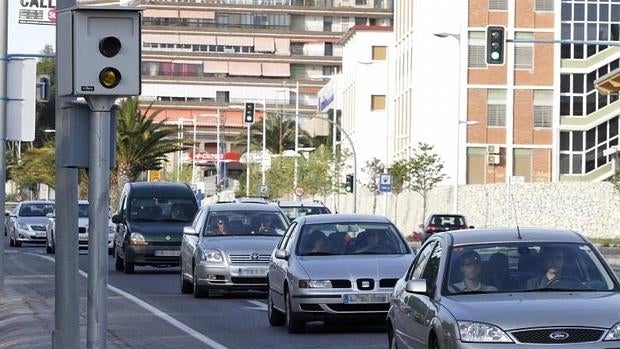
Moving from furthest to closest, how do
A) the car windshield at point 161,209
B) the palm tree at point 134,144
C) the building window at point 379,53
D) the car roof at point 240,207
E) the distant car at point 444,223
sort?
1. the building window at point 379,53
2. the palm tree at point 134,144
3. the distant car at point 444,223
4. the car windshield at point 161,209
5. the car roof at point 240,207

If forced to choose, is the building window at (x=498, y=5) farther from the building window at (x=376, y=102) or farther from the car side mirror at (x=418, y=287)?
the car side mirror at (x=418, y=287)

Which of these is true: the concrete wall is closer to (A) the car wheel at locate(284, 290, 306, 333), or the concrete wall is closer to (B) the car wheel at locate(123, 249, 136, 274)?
(B) the car wheel at locate(123, 249, 136, 274)

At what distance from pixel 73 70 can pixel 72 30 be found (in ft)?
0.89

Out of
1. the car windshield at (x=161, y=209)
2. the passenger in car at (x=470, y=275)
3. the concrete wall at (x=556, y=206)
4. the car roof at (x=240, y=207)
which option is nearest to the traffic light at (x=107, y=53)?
the passenger in car at (x=470, y=275)

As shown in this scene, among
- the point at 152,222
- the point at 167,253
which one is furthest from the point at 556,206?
the point at 167,253

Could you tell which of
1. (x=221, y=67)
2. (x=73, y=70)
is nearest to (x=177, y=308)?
(x=73, y=70)

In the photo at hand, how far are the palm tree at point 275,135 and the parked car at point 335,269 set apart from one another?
311 feet

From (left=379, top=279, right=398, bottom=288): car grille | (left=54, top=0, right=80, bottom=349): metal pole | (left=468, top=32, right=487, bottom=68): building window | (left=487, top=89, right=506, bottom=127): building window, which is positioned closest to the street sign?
(left=487, top=89, right=506, bottom=127): building window

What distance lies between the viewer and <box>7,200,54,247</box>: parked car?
59.0 m

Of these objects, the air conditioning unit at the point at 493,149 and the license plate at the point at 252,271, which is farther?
the air conditioning unit at the point at 493,149

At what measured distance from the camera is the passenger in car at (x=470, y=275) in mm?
12969

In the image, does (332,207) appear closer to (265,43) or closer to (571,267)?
(265,43)

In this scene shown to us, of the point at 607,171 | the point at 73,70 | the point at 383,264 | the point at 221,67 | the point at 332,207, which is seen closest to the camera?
the point at 73,70

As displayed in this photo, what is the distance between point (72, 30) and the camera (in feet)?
35.8
